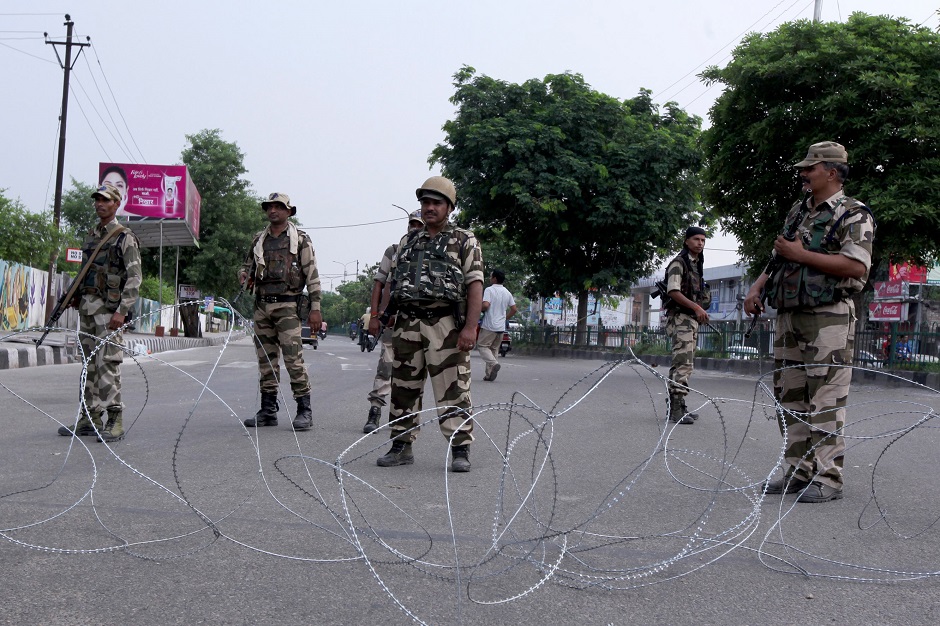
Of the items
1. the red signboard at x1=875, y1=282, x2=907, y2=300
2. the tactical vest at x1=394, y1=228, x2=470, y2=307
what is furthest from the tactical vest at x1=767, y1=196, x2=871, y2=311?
the red signboard at x1=875, y1=282, x2=907, y2=300

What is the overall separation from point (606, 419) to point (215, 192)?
39.8m

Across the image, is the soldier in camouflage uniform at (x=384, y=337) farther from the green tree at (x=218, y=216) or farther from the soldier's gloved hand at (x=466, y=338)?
the green tree at (x=218, y=216)

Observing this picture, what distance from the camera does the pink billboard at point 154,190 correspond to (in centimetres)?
3412

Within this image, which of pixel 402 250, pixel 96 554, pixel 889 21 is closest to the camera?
pixel 96 554

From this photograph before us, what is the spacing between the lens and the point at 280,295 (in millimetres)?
6570

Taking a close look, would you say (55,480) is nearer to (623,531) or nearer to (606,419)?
(623,531)

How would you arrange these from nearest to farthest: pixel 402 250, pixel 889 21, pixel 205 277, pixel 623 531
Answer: pixel 623 531
pixel 402 250
pixel 889 21
pixel 205 277

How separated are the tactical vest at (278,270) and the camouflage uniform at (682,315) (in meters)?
3.28

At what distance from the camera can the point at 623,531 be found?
12.3 ft

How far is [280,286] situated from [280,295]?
2.7 inches

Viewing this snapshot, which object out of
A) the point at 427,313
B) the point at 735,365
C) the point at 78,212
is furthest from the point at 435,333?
the point at 78,212

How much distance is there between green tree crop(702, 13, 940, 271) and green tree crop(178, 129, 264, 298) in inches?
1295

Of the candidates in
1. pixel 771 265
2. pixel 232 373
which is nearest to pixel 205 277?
pixel 232 373

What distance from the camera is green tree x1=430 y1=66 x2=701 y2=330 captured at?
26.3 m
